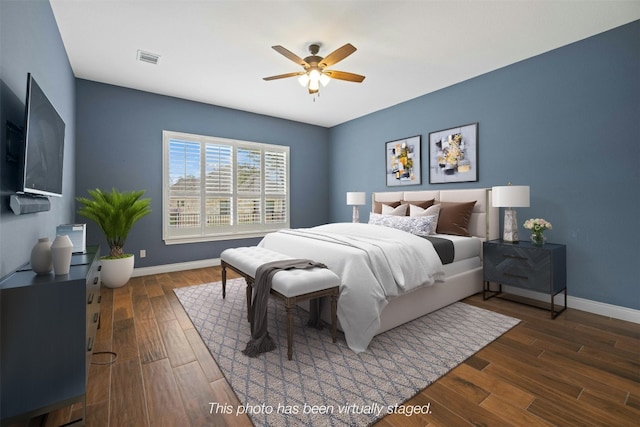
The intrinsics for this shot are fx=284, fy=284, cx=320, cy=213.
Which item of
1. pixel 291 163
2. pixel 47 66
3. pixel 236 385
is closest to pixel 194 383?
pixel 236 385

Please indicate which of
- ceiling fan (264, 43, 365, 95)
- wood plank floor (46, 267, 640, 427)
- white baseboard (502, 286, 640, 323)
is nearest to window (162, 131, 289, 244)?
wood plank floor (46, 267, 640, 427)

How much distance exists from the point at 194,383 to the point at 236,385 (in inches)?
10.7

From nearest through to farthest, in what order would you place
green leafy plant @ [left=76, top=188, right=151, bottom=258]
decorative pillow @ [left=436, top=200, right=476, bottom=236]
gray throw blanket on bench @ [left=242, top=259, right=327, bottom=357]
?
gray throw blanket on bench @ [left=242, top=259, right=327, bottom=357]
green leafy plant @ [left=76, top=188, right=151, bottom=258]
decorative pillow @ [left=436, top=200, right=476, bottom=236]

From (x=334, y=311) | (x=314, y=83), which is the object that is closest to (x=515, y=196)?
(x=334, y=311)

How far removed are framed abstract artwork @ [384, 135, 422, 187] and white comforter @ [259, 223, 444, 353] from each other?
5.86 feet

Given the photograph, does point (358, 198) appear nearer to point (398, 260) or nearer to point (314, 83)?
point (314, 83)

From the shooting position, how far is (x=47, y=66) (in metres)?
2.32

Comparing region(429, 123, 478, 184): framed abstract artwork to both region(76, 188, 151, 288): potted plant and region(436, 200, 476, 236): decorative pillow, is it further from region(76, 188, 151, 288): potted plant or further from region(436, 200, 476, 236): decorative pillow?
region(76, 188, 151, 288): potted plant

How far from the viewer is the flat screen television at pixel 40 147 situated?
1584 millimetres

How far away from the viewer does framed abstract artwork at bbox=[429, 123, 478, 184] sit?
378cm

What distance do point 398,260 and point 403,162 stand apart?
8.51 feet

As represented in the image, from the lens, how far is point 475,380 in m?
1.78

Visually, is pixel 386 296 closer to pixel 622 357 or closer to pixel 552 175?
pixel 622 357

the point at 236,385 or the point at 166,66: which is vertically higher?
the point at 166,66
